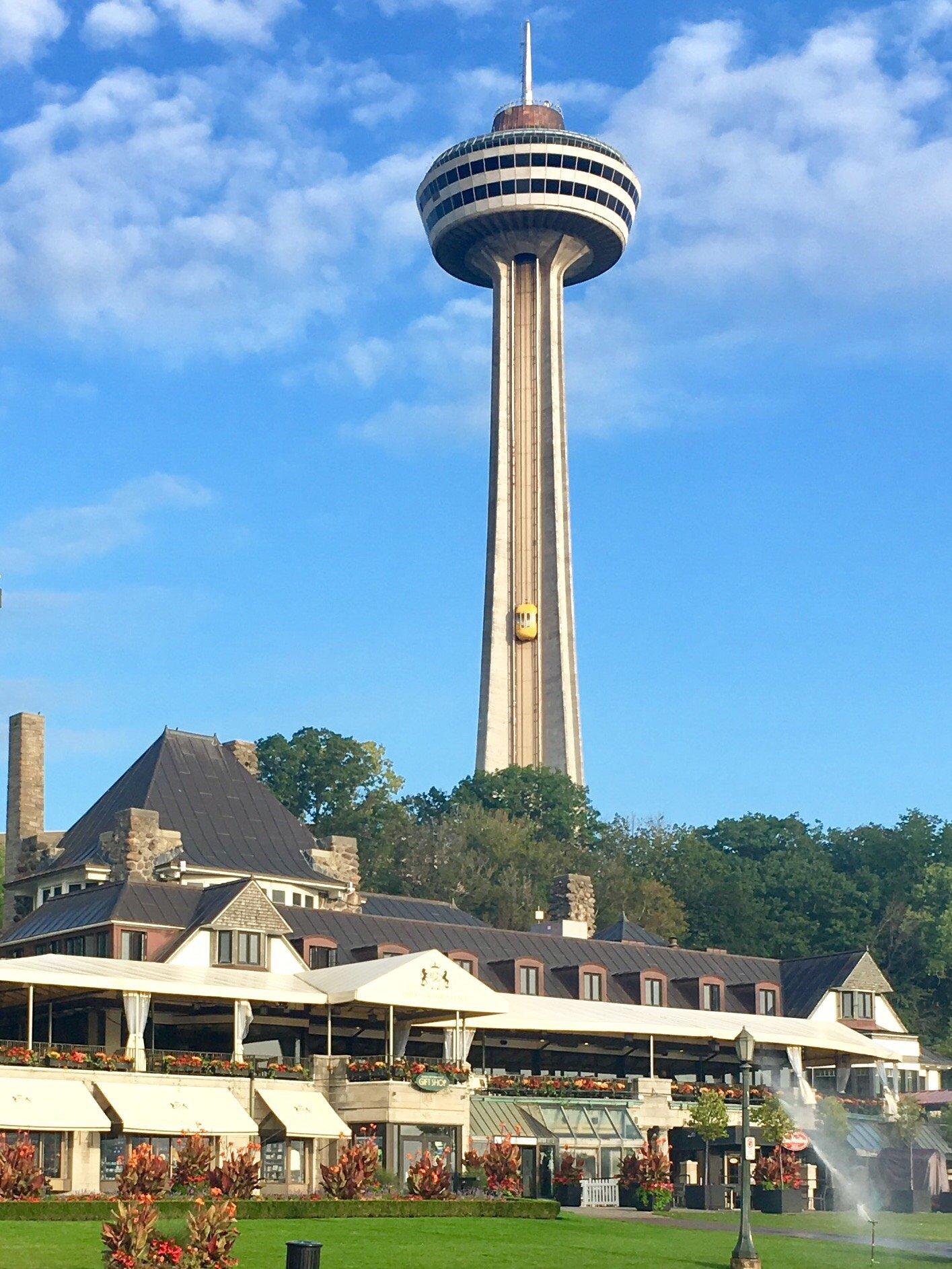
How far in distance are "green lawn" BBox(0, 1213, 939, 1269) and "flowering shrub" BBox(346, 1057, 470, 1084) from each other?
14.1 meters

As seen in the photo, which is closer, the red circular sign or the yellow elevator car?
the red circular sign

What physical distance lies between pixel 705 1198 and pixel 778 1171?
2.64 meters

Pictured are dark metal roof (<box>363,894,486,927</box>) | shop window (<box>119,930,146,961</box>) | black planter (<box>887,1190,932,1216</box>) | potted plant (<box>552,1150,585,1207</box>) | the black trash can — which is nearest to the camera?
the black trash can

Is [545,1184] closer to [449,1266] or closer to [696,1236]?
[696,1236]

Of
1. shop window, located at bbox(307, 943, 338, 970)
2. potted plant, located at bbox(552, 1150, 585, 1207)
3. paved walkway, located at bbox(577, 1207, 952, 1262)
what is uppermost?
shop window, located at bbox(307, 943, 338, 970)

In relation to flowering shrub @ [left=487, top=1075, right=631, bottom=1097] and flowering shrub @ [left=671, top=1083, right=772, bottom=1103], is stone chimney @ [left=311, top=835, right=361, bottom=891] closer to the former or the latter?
flowering shrub @ [left=487, top=1075, right=631, bottom=1097]

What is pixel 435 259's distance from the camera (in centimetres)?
19825

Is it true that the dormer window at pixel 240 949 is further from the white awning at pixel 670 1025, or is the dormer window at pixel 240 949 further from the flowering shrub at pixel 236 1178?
the flowering shrub at pixel 236 1178

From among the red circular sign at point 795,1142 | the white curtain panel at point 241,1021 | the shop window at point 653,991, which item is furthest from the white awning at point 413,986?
the shop window at point 653,991

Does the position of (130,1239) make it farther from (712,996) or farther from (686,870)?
(686,870)

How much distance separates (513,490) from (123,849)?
352 ft

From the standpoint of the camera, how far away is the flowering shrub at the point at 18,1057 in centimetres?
6338

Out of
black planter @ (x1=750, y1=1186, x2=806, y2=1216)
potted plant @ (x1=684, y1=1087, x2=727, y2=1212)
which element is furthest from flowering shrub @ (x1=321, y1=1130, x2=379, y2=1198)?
potted plant @ (x1=684, y1=1087, x2=727, y2=1212)

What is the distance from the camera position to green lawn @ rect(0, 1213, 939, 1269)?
4131 cm
